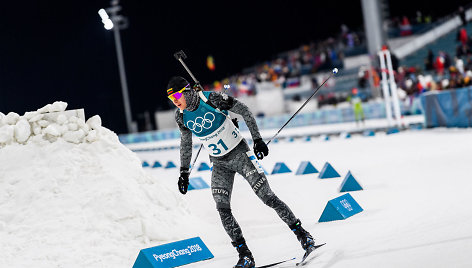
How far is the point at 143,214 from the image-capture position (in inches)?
287

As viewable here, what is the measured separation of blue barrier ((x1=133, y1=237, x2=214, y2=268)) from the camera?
584 cm

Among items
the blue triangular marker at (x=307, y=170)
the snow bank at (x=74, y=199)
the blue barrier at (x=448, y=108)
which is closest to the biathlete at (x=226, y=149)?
the snow bank at (x=74, y=199)

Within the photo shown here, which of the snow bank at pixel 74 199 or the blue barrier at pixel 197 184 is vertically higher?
the snow bank at pixel 74 199

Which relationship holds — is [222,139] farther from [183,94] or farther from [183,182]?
[183,182]

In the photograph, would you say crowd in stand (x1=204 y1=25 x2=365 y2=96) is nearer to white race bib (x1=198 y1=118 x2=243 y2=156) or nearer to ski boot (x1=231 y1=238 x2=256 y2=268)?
white race bib (x1=198 y1=118 x2=243 y2=156)

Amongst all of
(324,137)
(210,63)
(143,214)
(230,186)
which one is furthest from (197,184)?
(210,63)

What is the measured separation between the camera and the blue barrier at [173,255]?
5844 millimetres

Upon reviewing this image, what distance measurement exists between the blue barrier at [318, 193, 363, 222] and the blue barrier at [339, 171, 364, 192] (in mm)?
1858

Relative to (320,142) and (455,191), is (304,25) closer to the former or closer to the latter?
(320,142)

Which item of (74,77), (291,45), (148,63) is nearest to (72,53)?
(74,77)

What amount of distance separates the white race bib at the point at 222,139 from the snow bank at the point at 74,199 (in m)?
1.64

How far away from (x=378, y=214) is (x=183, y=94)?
3.20 meters

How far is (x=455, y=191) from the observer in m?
8.16

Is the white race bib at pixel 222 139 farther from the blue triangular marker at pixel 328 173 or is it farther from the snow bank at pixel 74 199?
the blue triangular marker at pixel 328 173
